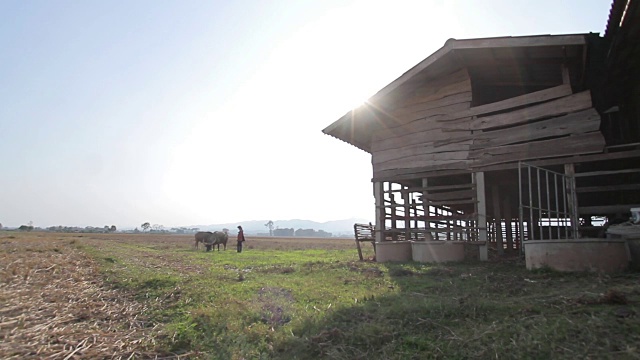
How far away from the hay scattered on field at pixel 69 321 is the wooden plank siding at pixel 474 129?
9910 mm

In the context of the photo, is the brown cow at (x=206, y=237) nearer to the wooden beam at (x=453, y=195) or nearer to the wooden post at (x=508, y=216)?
the wooden post at (x=508, y=216)

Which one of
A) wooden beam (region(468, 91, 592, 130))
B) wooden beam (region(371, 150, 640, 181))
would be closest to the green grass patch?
wooden beam (region(371, 150, 640, 181))

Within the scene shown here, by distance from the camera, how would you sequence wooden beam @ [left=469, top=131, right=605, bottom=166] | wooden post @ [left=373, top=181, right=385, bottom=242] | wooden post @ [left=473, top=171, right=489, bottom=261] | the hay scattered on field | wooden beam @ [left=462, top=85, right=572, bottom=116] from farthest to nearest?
wooden post @ [left=373, top=181, right=385, bottom=242]
wooden post @ [left=473, top=171, right=489, bottom=261]
wooden beam @ [left=462, top=85, right=572, bottom=116]
wooden beam @ [left=469, top=131, right=605, bottom=166]
the hay scattered on field

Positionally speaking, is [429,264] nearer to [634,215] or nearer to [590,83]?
[634,215]

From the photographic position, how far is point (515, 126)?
13.1m

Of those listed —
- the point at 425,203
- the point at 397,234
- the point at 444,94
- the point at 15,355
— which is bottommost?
the point at 15,355

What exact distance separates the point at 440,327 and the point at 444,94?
10.4 m

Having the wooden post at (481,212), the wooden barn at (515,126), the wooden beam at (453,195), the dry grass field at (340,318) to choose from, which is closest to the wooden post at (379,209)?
the wooden barn at (515,126)

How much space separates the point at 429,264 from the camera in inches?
482

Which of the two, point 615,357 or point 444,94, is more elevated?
point 444,94

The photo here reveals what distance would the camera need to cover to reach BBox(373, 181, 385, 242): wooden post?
1551 cm

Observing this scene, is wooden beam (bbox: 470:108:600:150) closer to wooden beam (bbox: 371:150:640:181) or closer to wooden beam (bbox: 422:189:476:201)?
wooden beam (bbox: 371:150:640:181)

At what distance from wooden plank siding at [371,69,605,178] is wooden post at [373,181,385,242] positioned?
0.42m

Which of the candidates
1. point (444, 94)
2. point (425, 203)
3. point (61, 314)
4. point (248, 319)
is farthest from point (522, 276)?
point (61, 314)
